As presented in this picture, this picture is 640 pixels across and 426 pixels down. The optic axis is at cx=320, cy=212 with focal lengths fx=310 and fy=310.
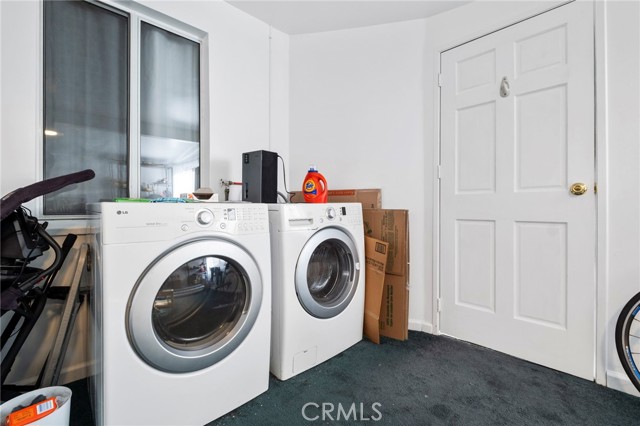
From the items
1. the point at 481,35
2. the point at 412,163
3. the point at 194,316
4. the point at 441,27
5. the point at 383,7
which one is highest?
the point at 383,7

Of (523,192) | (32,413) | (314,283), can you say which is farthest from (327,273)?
(32,413)

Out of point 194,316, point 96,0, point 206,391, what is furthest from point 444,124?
point 96,0

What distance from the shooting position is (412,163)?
220cm

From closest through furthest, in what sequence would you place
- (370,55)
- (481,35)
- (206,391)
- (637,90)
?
(206,391) < (637,90) < (481,35) < (370,55)

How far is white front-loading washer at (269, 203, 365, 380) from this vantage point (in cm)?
154

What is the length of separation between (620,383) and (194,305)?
2.00 m

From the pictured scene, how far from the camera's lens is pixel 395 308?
2.02 metres

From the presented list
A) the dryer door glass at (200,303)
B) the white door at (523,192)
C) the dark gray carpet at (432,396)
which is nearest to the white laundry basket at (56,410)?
the dark gray carpet at (432,396)

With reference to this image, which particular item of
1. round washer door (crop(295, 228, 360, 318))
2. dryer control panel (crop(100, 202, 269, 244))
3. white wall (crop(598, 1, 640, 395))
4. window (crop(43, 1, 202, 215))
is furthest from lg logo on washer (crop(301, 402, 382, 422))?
window (crop(43, 1, 202, 215))

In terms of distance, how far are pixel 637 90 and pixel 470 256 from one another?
3.75 feet

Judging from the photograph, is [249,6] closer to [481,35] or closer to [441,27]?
[441,27]

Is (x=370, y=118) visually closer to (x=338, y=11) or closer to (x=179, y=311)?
(x=338, y=11)

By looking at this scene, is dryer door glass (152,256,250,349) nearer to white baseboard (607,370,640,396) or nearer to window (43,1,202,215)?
window (43,1,202,215)

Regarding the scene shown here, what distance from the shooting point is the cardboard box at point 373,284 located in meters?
1.94
